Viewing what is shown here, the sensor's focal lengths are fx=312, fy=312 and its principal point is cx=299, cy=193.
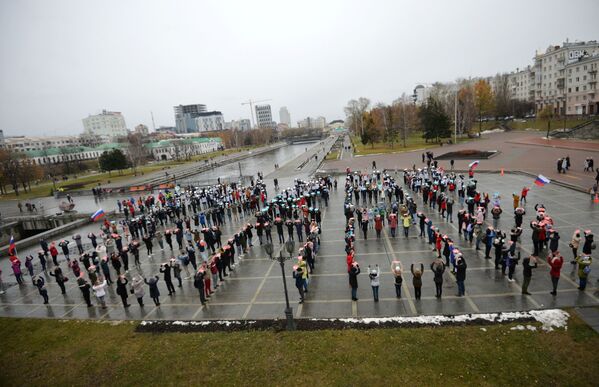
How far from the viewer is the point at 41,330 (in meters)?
11.7

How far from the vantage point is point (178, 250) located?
742 inches

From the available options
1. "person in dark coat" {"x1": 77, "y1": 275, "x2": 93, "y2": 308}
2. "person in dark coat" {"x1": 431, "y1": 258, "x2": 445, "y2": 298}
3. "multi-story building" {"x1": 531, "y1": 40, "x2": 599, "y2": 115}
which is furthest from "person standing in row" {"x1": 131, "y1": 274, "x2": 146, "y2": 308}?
"multi-story building" {"x1": 531, "y1": 40, "x2": 599, "y2": 115}

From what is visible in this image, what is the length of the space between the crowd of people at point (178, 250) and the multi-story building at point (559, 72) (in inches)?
2767

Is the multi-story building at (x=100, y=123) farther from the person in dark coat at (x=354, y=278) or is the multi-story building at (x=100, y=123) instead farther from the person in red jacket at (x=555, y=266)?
the person in red jacket at (x=555, y=266)

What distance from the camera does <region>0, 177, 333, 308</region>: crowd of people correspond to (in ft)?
42.2

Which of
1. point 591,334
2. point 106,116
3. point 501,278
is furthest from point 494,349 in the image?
point 106,116

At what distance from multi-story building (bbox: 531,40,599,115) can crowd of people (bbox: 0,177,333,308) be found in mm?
70275

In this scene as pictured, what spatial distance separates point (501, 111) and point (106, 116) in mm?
207801

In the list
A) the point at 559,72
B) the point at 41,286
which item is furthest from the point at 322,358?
the point at 559,72

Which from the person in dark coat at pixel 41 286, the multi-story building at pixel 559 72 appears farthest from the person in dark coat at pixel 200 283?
the multi-story building at pixel 559 72

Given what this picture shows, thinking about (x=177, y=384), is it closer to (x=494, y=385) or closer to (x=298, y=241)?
(x=494, y=385)

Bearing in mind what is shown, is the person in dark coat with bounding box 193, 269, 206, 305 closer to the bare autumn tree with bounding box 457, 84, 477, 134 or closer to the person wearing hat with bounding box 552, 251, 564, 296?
the person wearing hat with bounding box 552, 251, 564, 296

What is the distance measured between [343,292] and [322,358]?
375 centimetres

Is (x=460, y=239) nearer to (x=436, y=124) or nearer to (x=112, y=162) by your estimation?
(x=436, y=124)
